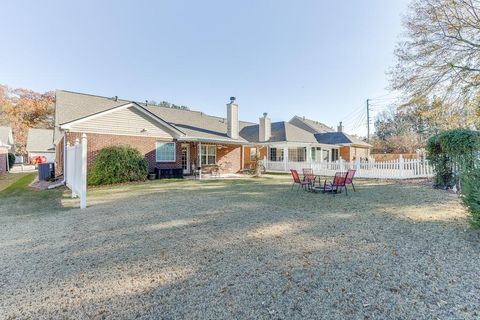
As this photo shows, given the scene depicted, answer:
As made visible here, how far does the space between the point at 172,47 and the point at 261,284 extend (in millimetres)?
19396

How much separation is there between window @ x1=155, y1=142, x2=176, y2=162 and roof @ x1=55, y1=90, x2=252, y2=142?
1.36 m

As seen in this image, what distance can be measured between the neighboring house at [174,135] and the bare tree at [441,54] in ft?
34.3

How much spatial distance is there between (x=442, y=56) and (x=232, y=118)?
1351 cm

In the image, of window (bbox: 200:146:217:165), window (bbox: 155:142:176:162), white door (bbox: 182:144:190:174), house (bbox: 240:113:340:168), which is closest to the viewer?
window (bbox: 155:142:176:162)

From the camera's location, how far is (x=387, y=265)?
3.44m

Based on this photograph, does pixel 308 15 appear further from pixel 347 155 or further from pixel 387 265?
pixel 347 155

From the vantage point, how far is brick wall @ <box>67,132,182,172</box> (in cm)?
1345

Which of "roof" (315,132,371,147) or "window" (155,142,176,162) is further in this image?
"roof" (315,132,371,147)

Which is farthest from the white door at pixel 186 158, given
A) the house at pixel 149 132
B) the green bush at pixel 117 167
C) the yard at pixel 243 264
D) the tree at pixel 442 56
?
the tree at pixel 442 56

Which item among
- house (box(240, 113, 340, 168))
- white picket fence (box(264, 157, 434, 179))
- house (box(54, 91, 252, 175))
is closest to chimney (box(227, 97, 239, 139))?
house (box(54, 91, 252, 175))

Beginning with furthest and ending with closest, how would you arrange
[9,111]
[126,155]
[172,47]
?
[9,111], [172,47], [126,155]

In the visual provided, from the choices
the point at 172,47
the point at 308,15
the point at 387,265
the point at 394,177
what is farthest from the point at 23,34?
the point at 394,177

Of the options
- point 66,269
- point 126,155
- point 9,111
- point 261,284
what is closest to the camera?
point 261,284

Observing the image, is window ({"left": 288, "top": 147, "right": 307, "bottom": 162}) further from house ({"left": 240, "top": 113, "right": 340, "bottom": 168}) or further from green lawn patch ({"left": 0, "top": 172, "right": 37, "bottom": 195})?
green lawn patch ({"left": 0, "top": 172, "right": 37, "bottom": 195})
